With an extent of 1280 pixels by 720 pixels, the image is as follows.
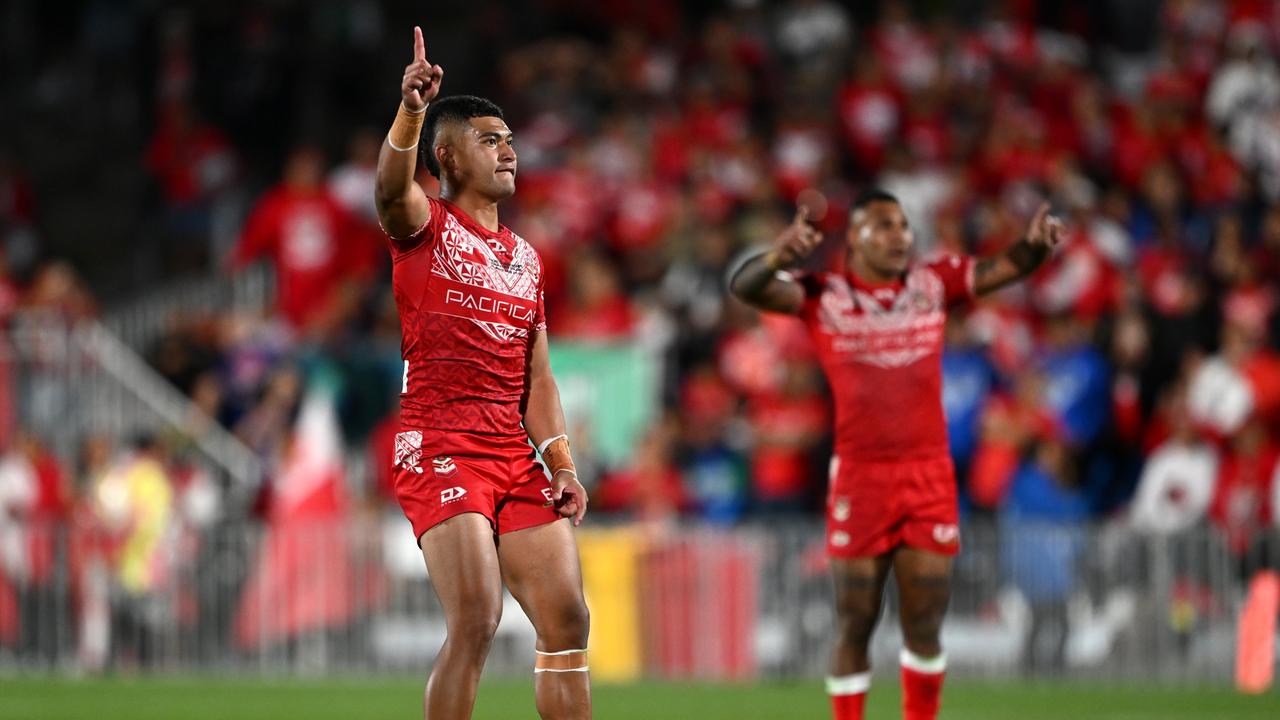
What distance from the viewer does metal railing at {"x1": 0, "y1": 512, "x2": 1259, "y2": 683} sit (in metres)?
16.8

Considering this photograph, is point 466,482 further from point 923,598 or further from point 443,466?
point 923,598

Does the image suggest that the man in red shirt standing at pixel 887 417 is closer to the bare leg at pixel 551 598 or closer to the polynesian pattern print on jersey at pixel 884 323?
the polynesian pattern print on jersey at pixel 884 323

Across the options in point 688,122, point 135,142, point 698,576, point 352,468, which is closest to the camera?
point 698,576

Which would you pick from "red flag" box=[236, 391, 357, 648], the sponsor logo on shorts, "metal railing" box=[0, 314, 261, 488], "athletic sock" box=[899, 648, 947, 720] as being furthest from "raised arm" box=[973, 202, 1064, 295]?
"metal railing" box=[0, 314, 261, 488]

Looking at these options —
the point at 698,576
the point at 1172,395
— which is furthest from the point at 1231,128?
the point at 698,576

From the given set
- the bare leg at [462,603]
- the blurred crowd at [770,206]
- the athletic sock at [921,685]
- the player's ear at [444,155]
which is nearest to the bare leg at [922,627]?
the athletic sock at [921,685]

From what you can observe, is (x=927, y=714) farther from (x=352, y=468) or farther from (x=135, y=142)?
(x=135, y=142)

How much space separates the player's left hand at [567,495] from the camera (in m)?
8.12

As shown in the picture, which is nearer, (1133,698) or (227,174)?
(1133,698)

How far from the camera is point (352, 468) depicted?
18.9m

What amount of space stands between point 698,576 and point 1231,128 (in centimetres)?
825

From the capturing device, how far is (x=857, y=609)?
1027 centimetres

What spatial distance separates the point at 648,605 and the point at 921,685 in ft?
24.4

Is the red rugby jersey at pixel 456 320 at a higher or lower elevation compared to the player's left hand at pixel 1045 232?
lower
